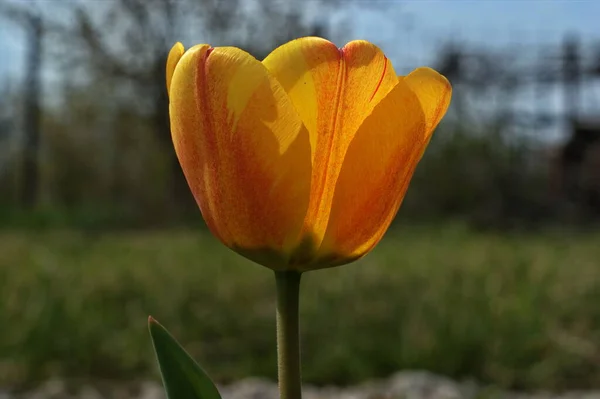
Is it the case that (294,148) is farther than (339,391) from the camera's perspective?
No

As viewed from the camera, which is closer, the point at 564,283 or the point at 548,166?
the point at 564,283

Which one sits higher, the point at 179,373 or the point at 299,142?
the point at 299,142

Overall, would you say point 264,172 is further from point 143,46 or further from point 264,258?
point 143,46

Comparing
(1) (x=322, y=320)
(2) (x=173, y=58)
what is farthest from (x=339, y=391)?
(2) (x=173, y=58)

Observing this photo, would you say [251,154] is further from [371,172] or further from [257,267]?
[257,267]

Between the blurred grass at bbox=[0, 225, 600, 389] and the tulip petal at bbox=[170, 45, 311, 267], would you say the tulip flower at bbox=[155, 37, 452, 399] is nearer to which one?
the tulip petal at bbox=[170, 45, 311, 267]

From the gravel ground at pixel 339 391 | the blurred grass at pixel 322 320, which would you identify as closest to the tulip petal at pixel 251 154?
the gravel ground at pixel 339 391

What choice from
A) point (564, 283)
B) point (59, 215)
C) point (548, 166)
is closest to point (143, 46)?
point (59, 215)
